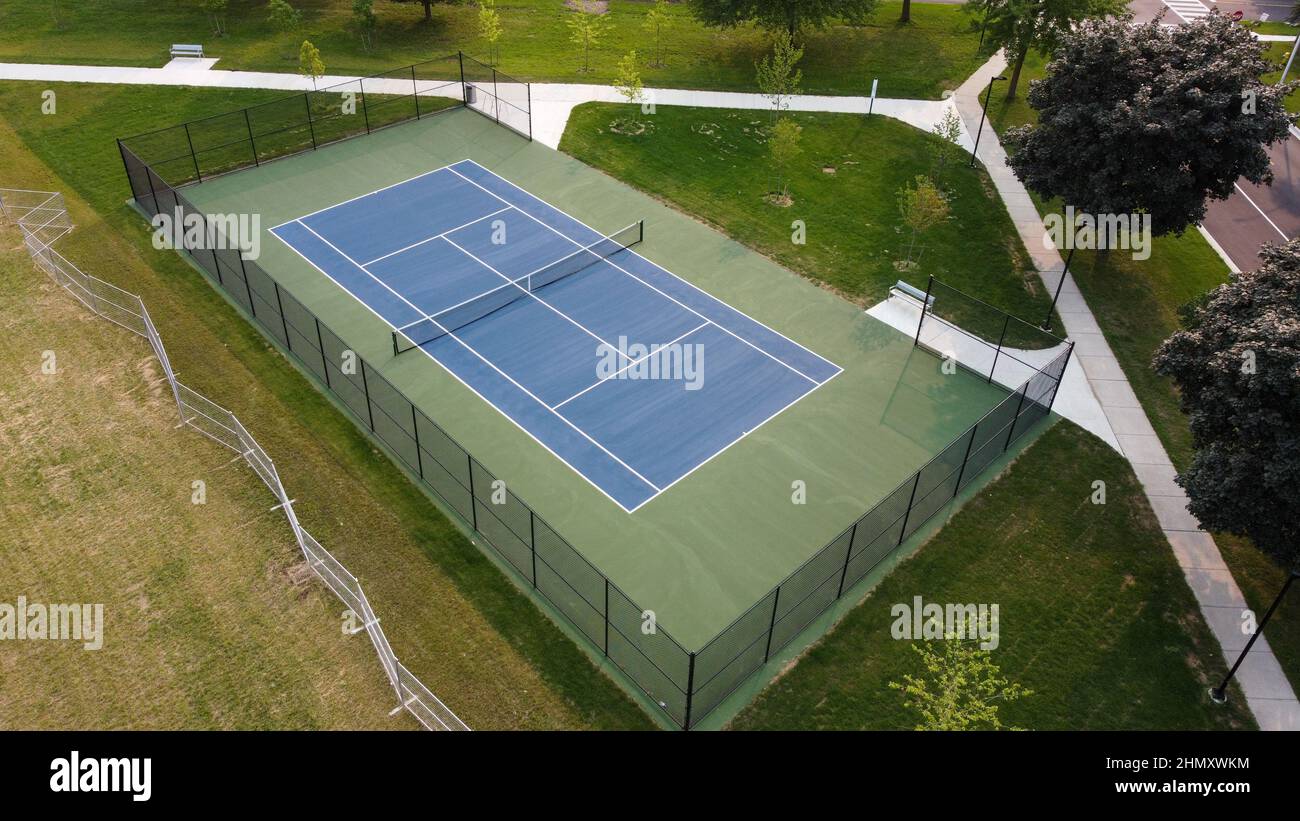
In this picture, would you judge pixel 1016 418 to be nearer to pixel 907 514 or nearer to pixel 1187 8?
pixel 907 514

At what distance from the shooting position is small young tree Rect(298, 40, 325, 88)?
3838 centimetres

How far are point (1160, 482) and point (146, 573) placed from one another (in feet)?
78.6

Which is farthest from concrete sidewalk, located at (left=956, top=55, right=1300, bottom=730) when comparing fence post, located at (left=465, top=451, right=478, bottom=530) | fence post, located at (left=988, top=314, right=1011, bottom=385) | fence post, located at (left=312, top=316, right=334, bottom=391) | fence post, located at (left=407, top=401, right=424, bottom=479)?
fence post, located at (left=312, top=316, right=334, bottom=391)

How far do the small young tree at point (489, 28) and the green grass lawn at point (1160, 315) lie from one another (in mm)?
23200

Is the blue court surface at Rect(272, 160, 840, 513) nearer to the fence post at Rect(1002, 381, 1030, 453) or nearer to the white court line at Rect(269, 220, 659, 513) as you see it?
the white court line at Rect(269, 220, 659, 513)

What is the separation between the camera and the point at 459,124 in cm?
3859

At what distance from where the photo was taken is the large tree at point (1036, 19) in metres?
35.7

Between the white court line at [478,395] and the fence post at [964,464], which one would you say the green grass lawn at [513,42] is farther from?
the fence post at [964,464]

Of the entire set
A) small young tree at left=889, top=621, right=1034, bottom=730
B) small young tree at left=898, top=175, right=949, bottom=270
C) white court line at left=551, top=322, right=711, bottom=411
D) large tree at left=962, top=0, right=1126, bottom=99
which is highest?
large tree at left=962, top=0, right=1126, bottom=99

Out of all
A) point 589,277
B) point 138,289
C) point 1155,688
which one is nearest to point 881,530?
point 1155,688

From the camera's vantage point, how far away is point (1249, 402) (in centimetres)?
2002

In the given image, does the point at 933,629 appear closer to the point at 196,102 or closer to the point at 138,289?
the point at 138,289

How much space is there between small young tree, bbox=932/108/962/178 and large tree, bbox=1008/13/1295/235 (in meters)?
5.46

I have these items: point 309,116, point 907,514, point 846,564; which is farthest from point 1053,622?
point 309,116
